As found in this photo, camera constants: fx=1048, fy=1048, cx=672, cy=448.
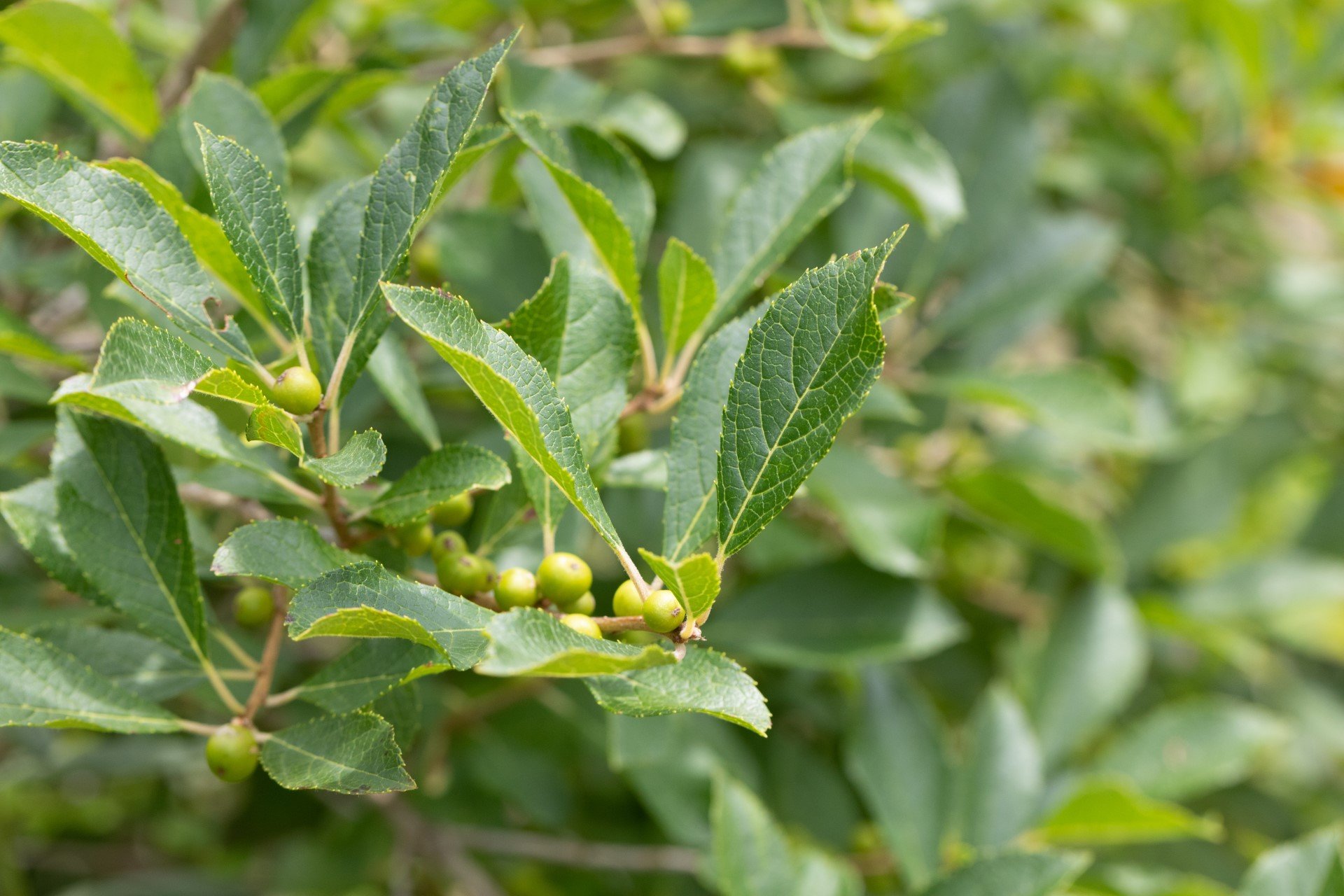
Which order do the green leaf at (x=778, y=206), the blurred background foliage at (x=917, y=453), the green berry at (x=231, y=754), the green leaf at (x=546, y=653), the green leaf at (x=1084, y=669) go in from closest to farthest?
the green leaf at (x=546, y=653)
the green berry at (x=231, y=754)
the green leaf at (x=778, y=206)
the blurred background foliage at (x=917, y=453)
the green leaf at (x=1084, y=669)

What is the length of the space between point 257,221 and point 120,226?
81 millimetres

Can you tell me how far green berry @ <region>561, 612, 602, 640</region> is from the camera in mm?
662

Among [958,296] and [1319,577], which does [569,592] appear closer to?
[958,296]

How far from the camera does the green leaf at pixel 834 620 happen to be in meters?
1.27

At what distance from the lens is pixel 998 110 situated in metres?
1.58

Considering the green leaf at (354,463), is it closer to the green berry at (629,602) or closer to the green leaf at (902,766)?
the green berry at (629,602)

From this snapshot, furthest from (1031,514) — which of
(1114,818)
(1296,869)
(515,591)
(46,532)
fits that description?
(46,532)

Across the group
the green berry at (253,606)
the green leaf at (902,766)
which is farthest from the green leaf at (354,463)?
the green leaf at (902,766)

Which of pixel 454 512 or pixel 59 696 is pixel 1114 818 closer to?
→ pixel 454 512

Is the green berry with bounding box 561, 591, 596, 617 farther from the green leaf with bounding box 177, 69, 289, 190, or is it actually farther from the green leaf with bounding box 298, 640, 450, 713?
the green leaf with bounding box 177, 69, 289, 190

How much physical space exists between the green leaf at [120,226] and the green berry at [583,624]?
0.28m

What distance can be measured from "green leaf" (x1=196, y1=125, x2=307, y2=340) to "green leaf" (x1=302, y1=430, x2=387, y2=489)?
85 mm

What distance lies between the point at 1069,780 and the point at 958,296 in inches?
28.3

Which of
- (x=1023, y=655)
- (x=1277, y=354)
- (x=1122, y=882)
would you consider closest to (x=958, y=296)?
(x=1023, y=655)
